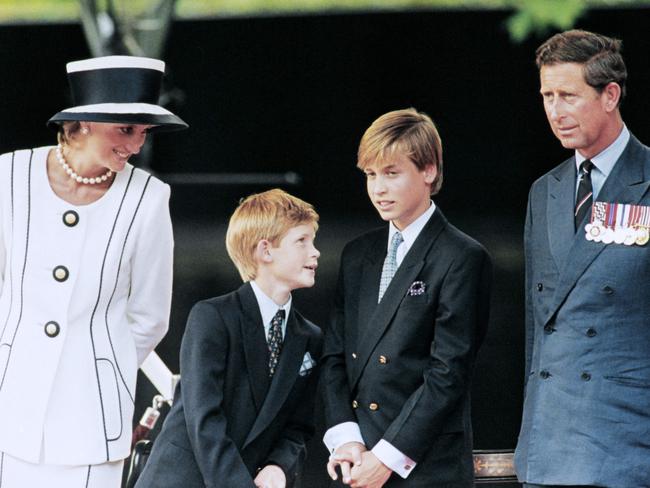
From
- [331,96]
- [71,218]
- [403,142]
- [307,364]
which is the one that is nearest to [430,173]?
[403,142]

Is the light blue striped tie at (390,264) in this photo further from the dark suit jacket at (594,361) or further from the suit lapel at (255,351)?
the dark suit jacket at (594,361)

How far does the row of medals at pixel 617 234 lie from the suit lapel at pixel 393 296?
47 centimetres

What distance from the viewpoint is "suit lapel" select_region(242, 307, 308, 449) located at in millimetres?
3418

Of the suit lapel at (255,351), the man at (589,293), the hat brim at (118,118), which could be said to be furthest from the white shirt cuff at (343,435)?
the hat brim at (118,118)

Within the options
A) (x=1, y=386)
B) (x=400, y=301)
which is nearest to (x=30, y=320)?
(x=1, y=386)

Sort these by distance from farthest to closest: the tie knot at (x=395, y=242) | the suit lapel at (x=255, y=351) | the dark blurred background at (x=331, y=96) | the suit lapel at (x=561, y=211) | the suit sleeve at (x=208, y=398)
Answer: the dark blurred background at (x=331, y=96) < the tie knot at (x=395, y=242) < the suit lapel at (x=255, y=351) < the suit sleeve at (x=208, y=398) < the suit lapel at (x=561, y=211)

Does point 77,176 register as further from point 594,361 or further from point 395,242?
point 594,361

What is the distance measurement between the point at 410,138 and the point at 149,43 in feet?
26.9

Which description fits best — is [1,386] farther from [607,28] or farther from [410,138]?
[607,28]

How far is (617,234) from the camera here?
3.15m

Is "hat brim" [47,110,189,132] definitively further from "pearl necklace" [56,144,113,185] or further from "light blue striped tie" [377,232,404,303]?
"light blue striped tie" [377,232,404,303]

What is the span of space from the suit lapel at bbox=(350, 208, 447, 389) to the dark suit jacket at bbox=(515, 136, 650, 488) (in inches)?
14.2

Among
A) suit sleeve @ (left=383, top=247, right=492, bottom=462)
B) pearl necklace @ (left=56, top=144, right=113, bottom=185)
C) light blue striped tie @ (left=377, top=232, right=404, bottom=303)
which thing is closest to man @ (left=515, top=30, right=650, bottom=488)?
suit sleeve @ (left=383, top=247, right=492, bottom=462)

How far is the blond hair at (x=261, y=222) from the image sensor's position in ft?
11.6
